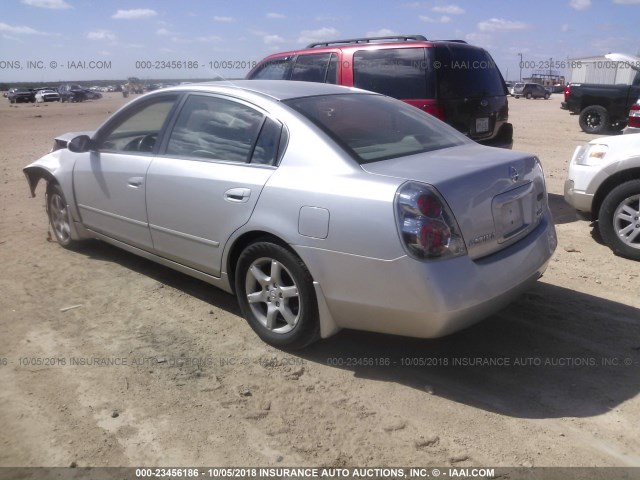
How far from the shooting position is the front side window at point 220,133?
13.0ft

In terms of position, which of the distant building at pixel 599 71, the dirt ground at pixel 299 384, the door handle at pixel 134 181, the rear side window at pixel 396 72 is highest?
the distant building at pixel 599 71

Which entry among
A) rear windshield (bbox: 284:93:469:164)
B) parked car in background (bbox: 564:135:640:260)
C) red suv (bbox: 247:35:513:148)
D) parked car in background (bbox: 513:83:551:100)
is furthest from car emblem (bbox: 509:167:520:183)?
parked car in background (bbox: 513:83:551:100)

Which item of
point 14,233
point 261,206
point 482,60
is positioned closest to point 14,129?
point 14,233

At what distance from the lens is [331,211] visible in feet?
11.0

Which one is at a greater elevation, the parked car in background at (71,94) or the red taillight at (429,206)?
the parked car in background at (71,94)

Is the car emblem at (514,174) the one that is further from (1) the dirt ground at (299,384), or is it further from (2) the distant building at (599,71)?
(2) the distant building at (599,71)

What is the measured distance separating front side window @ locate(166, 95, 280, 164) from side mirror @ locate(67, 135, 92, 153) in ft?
3.53

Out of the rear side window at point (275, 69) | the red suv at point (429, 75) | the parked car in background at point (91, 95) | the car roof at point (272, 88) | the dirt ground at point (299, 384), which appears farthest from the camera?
the parked car in background at point (91, 95)

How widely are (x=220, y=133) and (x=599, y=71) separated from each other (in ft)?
72.4

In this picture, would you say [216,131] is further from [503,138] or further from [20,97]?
[20,97]

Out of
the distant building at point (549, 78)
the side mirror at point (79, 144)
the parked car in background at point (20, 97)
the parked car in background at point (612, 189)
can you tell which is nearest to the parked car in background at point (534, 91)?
the distant building at point (549, 78)

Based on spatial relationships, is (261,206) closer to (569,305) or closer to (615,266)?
(569,305)

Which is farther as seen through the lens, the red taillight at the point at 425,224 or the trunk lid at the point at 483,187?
the trunk lid at the point at 483,187

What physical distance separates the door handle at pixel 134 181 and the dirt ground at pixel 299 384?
2.80 ft
